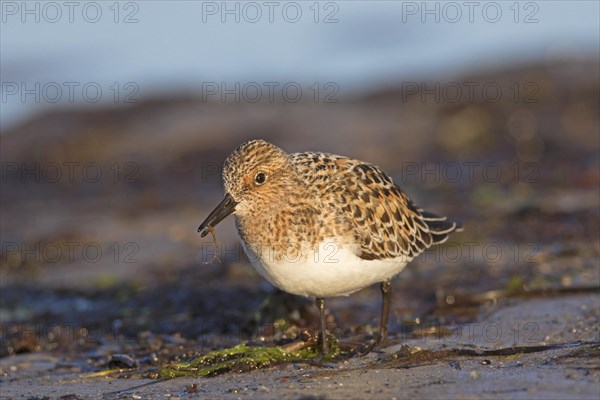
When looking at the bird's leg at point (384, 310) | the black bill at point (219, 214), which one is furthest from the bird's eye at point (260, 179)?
the bird's leg at point (384, 310)

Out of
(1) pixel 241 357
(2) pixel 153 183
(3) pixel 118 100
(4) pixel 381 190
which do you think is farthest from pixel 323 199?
(3) pixel 118 100

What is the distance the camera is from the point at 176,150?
14031mm

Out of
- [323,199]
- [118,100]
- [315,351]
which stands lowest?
[315,351]

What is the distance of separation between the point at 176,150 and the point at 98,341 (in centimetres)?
718

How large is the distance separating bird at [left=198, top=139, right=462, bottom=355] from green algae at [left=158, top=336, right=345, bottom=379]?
0.31 feet

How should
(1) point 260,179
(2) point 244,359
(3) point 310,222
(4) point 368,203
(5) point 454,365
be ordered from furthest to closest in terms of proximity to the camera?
(4) point 368,203 → (1) point 260,179 → (3) point 310,222 → (2) point 244,359 → (5) point 454,365

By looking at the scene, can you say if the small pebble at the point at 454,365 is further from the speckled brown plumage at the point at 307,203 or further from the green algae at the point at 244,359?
the speckled brown plumage at the point at 307,203

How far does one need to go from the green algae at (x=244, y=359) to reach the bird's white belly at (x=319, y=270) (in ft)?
1.14

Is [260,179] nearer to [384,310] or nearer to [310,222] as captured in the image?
[310,222]

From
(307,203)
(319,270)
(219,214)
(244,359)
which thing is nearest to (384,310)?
(319,270)

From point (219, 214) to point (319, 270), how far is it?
70 centimetres

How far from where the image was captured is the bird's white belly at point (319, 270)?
18.5ft

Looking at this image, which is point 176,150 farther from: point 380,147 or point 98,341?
point 98,341

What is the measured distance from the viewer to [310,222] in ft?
19.0
